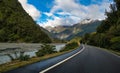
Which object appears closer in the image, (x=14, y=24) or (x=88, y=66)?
(x=88, y=66)

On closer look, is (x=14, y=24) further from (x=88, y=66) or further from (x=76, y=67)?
(x=76, y=67)

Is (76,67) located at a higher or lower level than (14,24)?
lower

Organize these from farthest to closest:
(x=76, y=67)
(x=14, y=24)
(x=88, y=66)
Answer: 1. (x=14, y=24)
2. (x=88, y=66)
3. (x=76, y=67)

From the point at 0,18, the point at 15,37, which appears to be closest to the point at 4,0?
the point at 0,18

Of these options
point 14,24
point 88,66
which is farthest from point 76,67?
point 14,24

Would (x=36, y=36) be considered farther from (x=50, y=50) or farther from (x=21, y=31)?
(x=50, y=50)

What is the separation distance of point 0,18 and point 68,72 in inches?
4158

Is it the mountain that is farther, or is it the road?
the mountain

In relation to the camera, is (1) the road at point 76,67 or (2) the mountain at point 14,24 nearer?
(1) the road at point 76,67

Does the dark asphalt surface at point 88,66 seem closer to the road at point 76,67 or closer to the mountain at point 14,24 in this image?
the road at point 76,67

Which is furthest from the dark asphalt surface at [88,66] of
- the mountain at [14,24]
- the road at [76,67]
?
the mountain at [14,24]

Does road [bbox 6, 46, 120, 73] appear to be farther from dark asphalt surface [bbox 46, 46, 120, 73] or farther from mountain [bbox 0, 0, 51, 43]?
mountain [bbox 0, 0, 51, 43]

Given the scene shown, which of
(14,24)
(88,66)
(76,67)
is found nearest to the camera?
(76,67)

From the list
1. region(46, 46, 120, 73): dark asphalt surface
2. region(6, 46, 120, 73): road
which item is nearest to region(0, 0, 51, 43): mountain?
region(46, 46, 120, 73): dark asphalt surface
